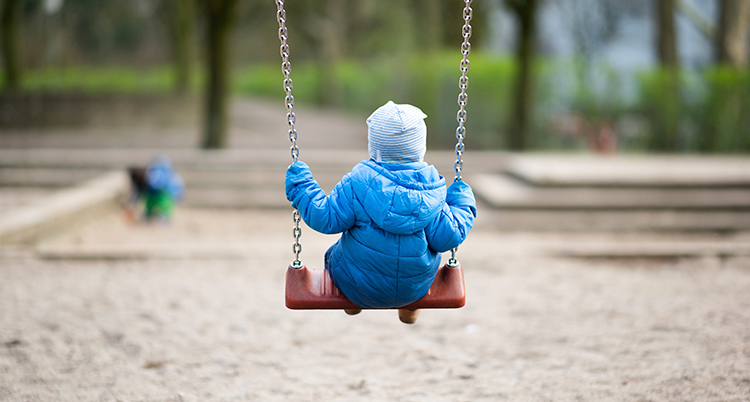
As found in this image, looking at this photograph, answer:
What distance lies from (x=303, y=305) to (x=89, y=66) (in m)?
27.8

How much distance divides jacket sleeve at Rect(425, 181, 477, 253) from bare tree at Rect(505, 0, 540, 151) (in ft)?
30.6

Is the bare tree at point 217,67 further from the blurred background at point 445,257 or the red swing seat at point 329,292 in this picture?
the red swing seat at point 329,292

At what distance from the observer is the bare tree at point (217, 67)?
10719mm

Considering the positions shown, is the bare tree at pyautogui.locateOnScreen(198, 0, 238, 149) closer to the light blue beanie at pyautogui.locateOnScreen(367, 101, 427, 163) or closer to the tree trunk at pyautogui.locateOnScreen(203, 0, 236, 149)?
the tree trunk at pyautogui.locateOnScreen(203, 0, 236, 149)

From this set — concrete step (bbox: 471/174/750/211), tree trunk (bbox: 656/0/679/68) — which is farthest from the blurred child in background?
tree trunk (bbox: 656/0/679/68)

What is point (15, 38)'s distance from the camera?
716 inches

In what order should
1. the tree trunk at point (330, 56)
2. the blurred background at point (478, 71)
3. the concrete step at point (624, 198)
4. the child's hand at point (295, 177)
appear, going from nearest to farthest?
the child's hand at point (295, 177)
the concrete step at point (624, 198)
the blurred background at point (478, 71)
the tree trunk at point (330, 56)

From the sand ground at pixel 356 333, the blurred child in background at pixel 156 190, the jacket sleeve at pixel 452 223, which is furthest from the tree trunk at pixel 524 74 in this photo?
the jacket sleeve at pixel 452 223

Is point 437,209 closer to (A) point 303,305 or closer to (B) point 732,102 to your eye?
(A) point 303,305

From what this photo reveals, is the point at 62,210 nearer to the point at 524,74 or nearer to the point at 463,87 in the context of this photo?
the point at 463,87

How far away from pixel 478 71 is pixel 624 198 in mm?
7604

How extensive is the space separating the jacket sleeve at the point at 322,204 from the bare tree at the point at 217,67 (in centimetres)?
872

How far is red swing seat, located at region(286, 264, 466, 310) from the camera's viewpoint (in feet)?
9.14

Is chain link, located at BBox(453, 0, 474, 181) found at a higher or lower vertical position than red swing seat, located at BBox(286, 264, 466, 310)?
higher
